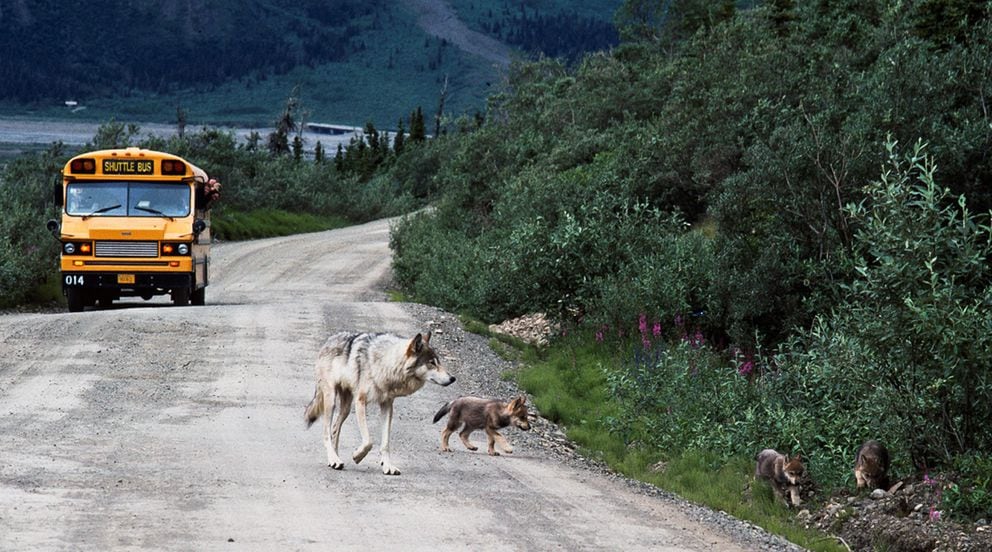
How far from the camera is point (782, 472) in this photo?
1209 centimetres

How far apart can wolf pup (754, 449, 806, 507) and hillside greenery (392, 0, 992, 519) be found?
0.54 m

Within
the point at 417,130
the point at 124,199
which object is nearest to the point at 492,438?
the point at 124,199

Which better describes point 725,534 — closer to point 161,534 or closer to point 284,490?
point 284,490

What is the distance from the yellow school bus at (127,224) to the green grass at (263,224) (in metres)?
25.3

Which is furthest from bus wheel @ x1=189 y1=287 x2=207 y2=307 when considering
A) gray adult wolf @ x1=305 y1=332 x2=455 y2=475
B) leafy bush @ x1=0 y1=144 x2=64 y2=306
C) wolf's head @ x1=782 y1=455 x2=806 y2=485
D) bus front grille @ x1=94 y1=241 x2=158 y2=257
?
wolf's head @ x1=782 y1=455 x2=806 y2=485

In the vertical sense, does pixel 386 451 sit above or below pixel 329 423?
below

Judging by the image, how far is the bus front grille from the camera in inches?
1048

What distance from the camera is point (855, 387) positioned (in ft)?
42.8

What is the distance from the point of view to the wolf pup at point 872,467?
12.0 meters

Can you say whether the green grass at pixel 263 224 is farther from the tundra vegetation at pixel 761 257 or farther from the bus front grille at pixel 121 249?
the bus front grille at pixel 121 249

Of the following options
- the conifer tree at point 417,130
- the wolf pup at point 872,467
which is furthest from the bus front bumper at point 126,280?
the conifer tree at point 417,130

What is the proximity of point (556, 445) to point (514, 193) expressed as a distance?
19284 millimetres

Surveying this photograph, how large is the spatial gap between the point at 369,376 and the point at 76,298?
17.3m

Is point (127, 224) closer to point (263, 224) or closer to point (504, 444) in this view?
point (504, 444)
